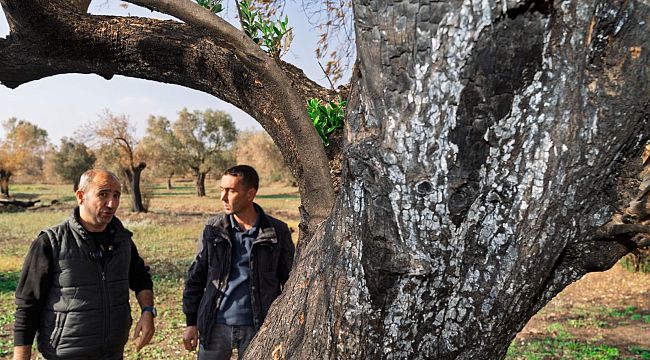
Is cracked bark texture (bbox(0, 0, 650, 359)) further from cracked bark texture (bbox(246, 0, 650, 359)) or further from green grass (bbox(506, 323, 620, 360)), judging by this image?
green grass (bbox(506, 323, 620, 360))

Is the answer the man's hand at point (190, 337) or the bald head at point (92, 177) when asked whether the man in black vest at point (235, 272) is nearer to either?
the man's hand at point (190, 337)

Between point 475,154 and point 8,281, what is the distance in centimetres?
1216

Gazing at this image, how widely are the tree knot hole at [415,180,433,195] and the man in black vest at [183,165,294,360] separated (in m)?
2.35

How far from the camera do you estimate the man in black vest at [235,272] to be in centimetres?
381

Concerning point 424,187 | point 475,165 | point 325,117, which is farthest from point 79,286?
point 475,165

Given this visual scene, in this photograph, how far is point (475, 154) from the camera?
5.16 ft

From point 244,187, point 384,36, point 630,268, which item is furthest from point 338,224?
point 630,268

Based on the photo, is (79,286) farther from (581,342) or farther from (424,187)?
(581,342)

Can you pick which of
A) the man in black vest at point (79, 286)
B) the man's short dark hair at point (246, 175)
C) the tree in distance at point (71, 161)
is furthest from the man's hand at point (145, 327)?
the tree in distance at point (71, 161)

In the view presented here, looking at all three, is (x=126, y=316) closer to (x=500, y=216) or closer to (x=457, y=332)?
(x=457, y=332)

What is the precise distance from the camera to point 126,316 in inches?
141

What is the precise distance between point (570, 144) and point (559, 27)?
0.35m

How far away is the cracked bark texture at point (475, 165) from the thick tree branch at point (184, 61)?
75cm

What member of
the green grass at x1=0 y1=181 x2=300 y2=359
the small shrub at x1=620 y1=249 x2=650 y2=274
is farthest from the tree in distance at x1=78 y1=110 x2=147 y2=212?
the small shrub at x1=620 y1=249 x2=650 y2=274
